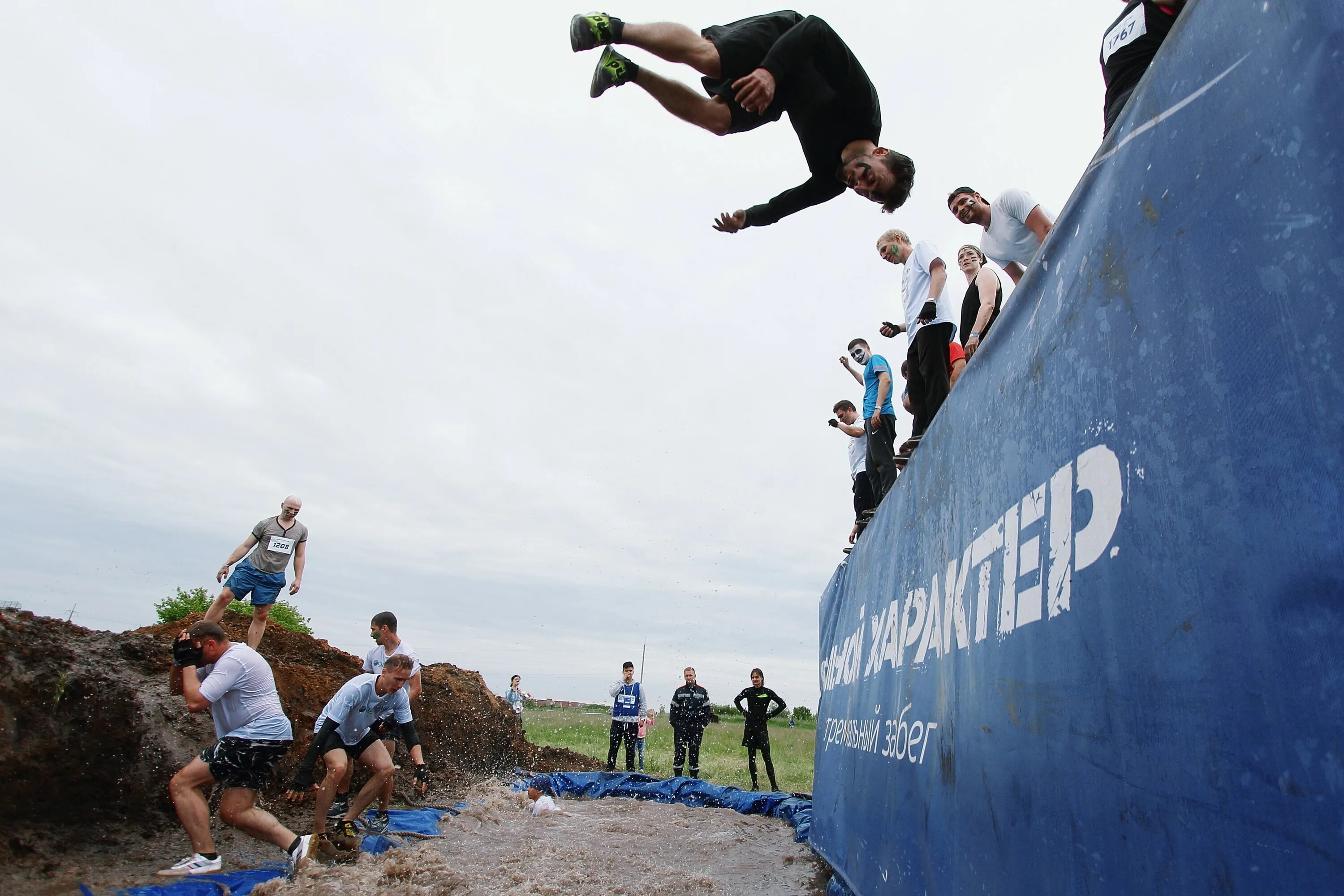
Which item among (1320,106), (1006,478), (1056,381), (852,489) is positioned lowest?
(1006,478)

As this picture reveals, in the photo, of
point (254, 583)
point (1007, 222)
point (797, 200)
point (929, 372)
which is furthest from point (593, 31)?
point (254, 583)

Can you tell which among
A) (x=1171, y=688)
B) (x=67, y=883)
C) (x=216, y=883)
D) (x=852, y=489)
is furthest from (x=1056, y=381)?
(x=67, y=883)

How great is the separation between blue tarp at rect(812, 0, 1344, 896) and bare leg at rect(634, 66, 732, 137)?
1548 mm

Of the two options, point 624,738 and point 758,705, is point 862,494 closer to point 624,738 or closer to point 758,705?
point 758,705

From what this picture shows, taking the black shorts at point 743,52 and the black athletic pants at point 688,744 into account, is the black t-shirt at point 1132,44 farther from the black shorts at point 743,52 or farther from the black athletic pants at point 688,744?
the black athletic pants at point 688,744

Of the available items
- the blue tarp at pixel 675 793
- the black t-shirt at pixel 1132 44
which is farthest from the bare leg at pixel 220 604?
the black t-shirt at pixel 1132 44

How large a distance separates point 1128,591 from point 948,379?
135 inches

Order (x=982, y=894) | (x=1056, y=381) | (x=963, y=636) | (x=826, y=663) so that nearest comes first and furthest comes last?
(x=1056, y=381) → (x=982, y=894) → (x=963, y=636) → (x=826, y=663)

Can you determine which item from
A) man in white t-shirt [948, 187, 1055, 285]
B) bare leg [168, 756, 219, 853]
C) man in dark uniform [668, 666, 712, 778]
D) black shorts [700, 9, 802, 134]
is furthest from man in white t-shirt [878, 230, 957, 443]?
man in dark uniform [668, 666, 712, 778]

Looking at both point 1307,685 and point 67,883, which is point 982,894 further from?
point 67,883

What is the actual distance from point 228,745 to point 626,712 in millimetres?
8237

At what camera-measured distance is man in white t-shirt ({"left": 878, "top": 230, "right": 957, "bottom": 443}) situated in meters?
4.70

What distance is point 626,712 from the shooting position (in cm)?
1273

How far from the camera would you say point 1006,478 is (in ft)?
7.47
